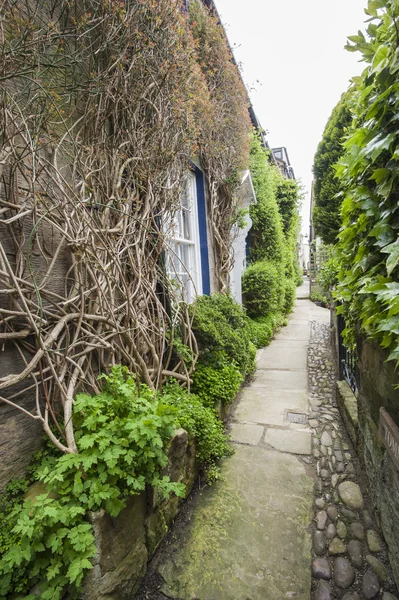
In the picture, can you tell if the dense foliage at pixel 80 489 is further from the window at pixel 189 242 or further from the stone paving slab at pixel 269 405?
the window at pixel 189 242

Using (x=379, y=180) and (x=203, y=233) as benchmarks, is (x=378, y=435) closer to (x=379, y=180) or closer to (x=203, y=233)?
(x=379, y=180)

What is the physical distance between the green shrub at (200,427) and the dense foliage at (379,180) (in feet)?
5.20

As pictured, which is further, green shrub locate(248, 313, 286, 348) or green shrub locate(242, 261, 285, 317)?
green shrub locate(242, 261, 285, 317)

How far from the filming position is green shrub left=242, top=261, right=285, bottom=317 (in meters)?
7.33

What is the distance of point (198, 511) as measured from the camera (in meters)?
2.25

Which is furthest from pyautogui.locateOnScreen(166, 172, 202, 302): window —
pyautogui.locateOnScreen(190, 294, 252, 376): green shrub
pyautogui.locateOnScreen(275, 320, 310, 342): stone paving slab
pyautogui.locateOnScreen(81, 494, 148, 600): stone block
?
pyautogui.locateOnScreen(275, 320, 310, 342): stone paving slab

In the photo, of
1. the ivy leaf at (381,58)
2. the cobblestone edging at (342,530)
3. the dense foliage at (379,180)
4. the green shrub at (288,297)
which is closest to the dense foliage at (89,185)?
the cobblestone edging at (342,530)

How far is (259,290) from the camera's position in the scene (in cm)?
733

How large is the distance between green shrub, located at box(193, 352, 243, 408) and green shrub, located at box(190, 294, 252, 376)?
0.11 metres

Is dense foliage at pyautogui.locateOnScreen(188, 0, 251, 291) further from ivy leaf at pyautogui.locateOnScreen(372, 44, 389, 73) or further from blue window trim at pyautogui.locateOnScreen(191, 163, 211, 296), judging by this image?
ivy leaf at pyautogui.locateOnScreen(372, 44, 389, 73)

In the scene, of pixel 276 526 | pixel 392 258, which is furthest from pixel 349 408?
pixel 392 258

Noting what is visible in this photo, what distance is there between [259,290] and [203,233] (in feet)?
9.44

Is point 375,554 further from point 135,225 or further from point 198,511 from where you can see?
point 135,225

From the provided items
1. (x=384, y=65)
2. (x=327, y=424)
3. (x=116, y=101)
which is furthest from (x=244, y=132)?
(x=327, y=424)
